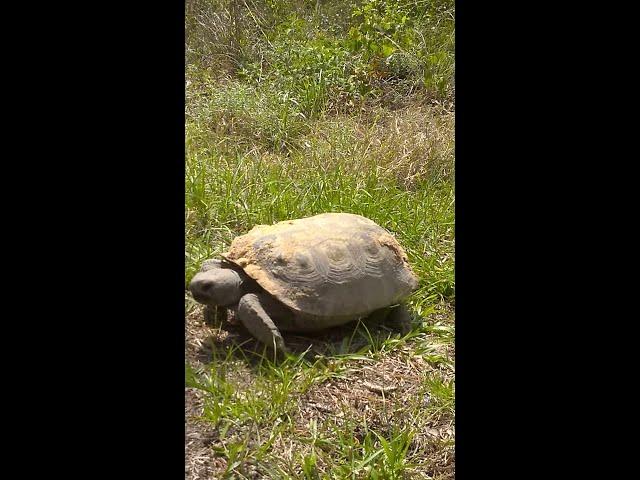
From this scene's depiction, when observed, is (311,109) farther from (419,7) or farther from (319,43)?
(419,7)

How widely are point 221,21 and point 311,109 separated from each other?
1.27 feet

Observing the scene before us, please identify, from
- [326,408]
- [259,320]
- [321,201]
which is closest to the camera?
[326,408]

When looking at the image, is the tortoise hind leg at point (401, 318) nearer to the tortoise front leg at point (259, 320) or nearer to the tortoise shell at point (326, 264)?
the tortoise shell at point (326, 264)

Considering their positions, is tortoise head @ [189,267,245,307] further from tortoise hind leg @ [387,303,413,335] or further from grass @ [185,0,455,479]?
tortoise hind leg @ [387,303,413,335]

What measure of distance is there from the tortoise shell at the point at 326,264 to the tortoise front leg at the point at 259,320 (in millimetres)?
39

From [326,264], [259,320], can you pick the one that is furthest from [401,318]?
[259,320]

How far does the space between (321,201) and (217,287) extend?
489 mm

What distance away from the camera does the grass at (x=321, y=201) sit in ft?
4.39

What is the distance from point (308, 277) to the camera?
1.68m

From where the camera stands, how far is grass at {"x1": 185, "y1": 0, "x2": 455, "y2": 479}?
4.39ft

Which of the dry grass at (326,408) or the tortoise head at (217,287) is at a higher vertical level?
the tortoise head at (217,287)

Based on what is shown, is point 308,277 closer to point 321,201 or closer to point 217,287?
point 217,287

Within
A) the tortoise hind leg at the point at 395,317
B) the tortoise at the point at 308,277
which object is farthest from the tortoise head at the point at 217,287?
the tortoise hind leg at the point at 395,317

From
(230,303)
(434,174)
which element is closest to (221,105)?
(434,174)
